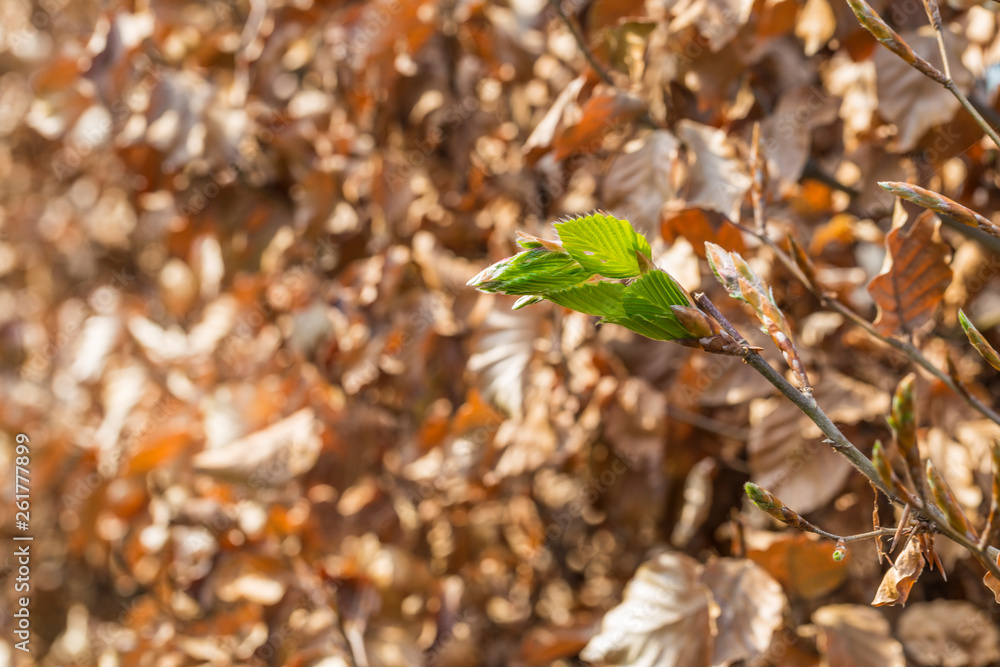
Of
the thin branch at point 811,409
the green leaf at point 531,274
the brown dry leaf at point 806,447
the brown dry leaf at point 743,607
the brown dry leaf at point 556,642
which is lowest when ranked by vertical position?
the brown dry leaf at point 556,642

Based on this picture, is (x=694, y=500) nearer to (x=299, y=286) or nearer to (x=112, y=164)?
(x=299, y=286)

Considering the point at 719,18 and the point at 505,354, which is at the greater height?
the point at 719,18

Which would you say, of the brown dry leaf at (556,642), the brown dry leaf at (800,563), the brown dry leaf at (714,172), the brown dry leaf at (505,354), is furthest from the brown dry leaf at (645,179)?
the brown dry leaf at (556,642)

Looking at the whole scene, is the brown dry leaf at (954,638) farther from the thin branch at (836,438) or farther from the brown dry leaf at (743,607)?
the thin branch at (836,438)

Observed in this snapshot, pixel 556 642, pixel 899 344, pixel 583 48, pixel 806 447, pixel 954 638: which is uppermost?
pixel 583 48

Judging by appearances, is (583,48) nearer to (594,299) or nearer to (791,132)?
(791,132)

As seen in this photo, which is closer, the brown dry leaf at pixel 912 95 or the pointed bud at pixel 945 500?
the pointed bud at pixel 945 500

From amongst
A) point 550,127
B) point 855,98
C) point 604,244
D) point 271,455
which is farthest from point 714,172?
point 271,455
